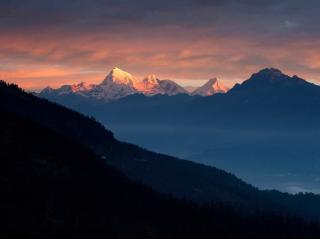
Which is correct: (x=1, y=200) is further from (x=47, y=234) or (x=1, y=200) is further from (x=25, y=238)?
(x=25, y=238)

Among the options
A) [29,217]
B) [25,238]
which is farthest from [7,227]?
[29,217]

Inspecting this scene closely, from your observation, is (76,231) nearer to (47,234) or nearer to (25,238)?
(47,234)

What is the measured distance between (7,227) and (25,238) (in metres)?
7.36

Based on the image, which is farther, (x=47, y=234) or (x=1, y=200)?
(x=1, y=200)

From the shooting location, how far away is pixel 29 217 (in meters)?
192

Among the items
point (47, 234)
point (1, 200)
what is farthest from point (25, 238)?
point (1, 200)

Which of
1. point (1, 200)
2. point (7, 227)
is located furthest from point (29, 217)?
point (7, 227)

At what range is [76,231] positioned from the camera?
199 metres

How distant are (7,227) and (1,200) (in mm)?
30054

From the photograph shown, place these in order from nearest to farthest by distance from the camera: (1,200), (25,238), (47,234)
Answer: (25,238) → (47,234) → (1,200)

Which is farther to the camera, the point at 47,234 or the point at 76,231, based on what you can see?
the point at 76,231

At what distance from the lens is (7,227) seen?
168m

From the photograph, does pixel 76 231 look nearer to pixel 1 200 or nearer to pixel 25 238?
pixel 1 200

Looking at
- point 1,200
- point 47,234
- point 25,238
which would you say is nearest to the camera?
point 25,238
